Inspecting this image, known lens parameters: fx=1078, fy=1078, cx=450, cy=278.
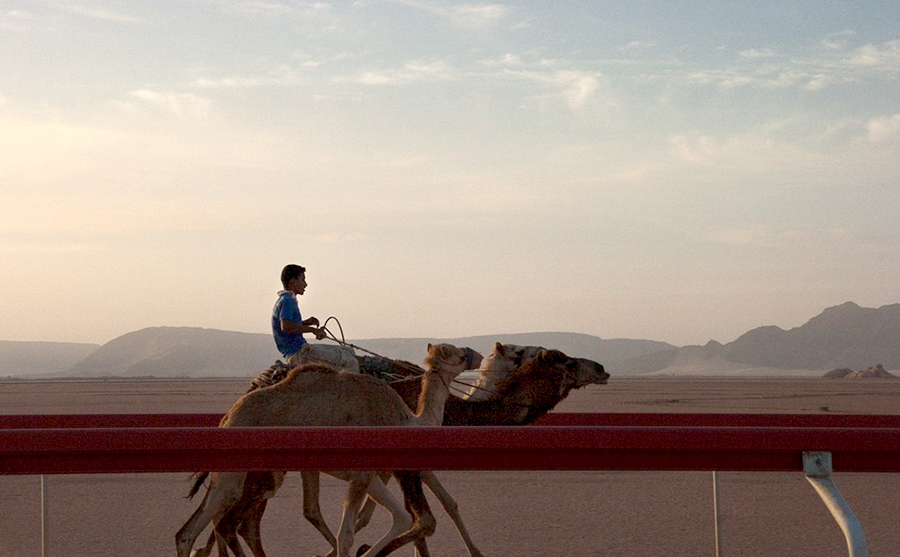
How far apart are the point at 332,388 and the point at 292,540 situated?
267 cm

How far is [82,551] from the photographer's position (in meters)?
8.28

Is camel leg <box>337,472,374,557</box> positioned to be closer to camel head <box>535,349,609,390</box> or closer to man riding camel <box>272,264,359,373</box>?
man riding camel <box>272,264,359,373</box>

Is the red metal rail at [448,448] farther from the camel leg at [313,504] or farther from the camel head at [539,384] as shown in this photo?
the camel head at [539,384]

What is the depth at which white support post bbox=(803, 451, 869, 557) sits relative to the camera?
3994mm

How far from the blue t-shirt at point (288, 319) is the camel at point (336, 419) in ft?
3.75

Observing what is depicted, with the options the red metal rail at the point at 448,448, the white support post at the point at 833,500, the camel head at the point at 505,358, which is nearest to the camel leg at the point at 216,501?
the red metal rail at the point at 448,448

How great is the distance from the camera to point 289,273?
8.10m

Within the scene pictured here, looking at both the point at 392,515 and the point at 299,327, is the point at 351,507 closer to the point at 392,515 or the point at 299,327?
the point at 392,515

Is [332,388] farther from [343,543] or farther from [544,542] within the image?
[544,542]

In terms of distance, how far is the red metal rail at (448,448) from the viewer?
4355 mm

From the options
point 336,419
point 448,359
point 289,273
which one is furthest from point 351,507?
point 289,273

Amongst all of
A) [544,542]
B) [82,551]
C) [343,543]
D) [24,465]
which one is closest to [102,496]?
[82,551]

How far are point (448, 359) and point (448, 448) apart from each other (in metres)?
3.78

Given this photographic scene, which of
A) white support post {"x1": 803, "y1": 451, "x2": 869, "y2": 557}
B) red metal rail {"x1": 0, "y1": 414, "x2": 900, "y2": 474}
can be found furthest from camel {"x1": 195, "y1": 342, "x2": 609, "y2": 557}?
white support post {"x1": 803, "y1": 451, "x2": 869, "y2": 557}
